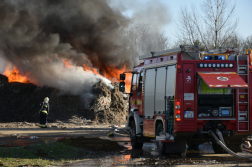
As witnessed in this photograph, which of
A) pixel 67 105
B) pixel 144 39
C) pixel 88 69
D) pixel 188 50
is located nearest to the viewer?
pixel 188 50

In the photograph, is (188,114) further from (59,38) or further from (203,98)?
(59,38)

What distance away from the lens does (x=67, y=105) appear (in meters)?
27.3

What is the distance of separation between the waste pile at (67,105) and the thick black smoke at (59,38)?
0.79 m

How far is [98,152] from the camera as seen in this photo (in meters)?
11.5

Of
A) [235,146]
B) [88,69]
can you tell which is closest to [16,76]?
[88,69]

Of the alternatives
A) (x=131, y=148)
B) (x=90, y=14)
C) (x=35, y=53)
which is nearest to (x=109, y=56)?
(x=90, y=14)

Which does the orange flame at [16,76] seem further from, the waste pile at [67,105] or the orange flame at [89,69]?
the orange flame at [89,69]

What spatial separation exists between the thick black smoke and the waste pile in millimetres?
785

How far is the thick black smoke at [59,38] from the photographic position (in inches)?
1101

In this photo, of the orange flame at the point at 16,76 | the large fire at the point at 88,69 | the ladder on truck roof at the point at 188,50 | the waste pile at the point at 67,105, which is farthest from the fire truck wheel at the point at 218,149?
the orange flame at the point at 16,76

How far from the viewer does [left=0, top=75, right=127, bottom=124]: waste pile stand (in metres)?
26.7

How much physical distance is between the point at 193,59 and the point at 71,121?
17.3m

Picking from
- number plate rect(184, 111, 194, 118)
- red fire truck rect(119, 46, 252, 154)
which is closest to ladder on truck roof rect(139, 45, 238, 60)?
red fire truck rect(119, 46, 252, 154)

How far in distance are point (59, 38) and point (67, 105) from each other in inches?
227
